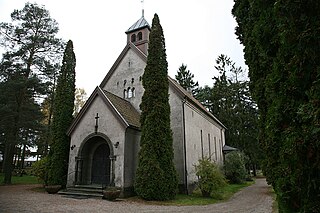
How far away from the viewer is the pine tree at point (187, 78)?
50.8 metres

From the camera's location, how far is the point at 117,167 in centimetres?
1368

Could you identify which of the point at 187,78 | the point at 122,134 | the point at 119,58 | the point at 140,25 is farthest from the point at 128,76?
the point at 187,78

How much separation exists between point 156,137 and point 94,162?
6381 mm

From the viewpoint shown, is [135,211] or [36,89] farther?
[36,89]

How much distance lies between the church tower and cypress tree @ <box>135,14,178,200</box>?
5888 mm

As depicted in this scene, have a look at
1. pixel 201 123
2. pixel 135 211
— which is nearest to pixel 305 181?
pixel 135 211

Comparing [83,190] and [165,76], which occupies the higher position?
[165,76]

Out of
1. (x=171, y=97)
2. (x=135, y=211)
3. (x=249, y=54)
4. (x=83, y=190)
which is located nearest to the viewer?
(x=249, y=54)

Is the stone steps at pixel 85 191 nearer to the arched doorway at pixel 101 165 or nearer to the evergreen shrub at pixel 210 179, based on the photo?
the arched doorway at pixel 101 165

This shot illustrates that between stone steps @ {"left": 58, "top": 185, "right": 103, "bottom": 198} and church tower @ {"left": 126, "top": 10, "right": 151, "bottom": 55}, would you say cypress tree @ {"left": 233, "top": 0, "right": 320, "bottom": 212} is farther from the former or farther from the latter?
church tower @ {"left": 126, "top": 10, "right": 151, "bottom": 55}

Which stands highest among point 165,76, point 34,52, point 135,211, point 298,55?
point 34,52

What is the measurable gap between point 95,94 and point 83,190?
6.78m

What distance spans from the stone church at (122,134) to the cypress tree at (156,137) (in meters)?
1.52

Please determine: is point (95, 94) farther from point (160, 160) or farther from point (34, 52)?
point (34, 52)
